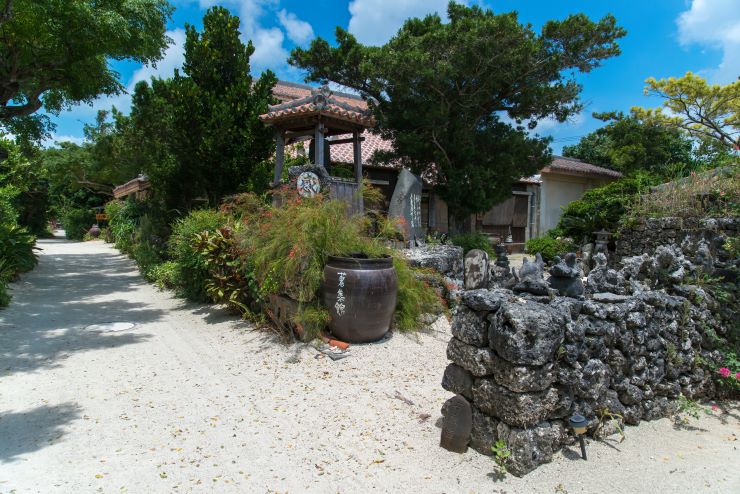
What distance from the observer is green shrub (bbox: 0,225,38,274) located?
877cm

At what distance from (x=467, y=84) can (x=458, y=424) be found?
31.9 ft

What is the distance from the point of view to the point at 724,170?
8586 millimetres

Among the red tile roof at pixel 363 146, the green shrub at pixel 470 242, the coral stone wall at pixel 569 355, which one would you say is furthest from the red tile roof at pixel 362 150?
the coral stone wall at pixel 569 355

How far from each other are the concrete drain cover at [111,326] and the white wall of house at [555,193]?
53.3ft

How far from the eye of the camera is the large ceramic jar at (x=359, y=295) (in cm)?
494

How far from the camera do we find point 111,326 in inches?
249

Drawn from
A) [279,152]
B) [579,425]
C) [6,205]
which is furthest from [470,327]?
[6,205]

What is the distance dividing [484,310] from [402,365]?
2.03 meters

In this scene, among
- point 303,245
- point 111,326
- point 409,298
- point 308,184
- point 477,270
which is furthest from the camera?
point 308,184

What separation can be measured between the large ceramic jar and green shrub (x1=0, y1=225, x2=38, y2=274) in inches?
272

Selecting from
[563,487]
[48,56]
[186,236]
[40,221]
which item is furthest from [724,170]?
[40,221]

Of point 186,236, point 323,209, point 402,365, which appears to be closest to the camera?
point 402,365

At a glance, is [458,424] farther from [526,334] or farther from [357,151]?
[357,151]

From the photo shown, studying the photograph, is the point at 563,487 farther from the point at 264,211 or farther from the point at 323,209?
the point at 264,211
